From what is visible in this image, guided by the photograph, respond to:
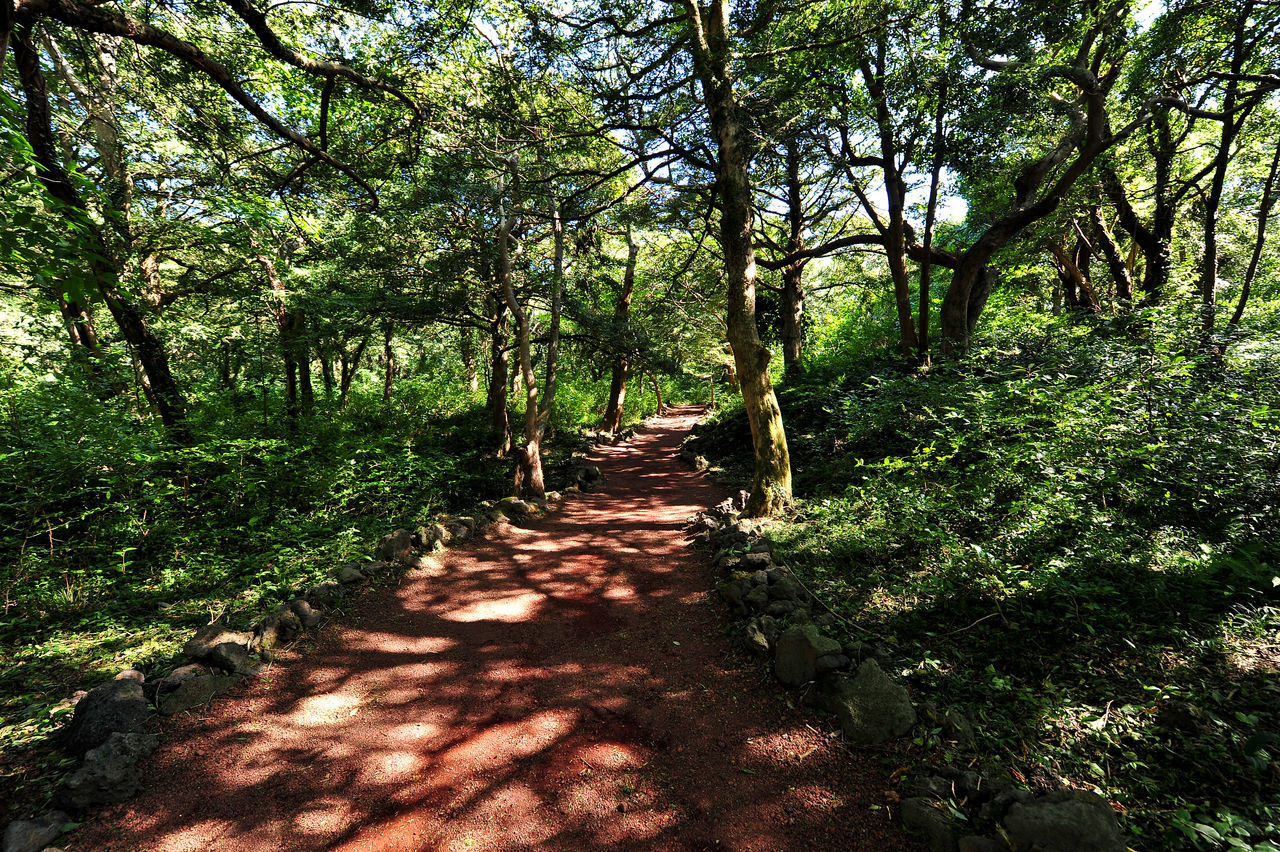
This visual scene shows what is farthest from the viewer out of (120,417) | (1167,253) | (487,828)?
(1167,253)

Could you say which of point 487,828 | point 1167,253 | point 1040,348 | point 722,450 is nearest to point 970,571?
point 487,828

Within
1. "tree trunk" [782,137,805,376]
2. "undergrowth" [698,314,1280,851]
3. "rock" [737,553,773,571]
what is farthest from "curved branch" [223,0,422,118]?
"tree trunk" [782,137,805,376]

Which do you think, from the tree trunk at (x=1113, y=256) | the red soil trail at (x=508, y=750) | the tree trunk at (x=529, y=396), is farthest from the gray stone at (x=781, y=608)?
the tree trunk at (x=1113, y=256)

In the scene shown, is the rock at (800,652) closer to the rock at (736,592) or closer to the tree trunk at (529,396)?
the rock at (736,592)

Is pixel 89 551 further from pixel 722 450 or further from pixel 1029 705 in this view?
pixel 722 450

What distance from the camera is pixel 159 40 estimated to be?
276 centimetres

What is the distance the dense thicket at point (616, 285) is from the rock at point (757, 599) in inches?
31.0

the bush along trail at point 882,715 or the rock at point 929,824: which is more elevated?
the bush along trail at point 882,715

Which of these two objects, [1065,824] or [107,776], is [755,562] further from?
[107,776]

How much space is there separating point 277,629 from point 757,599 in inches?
170

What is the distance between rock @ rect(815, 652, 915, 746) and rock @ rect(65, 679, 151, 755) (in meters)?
4.49

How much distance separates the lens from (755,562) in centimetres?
482

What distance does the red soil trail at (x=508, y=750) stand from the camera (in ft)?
7.86

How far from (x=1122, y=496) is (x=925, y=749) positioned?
302cm
